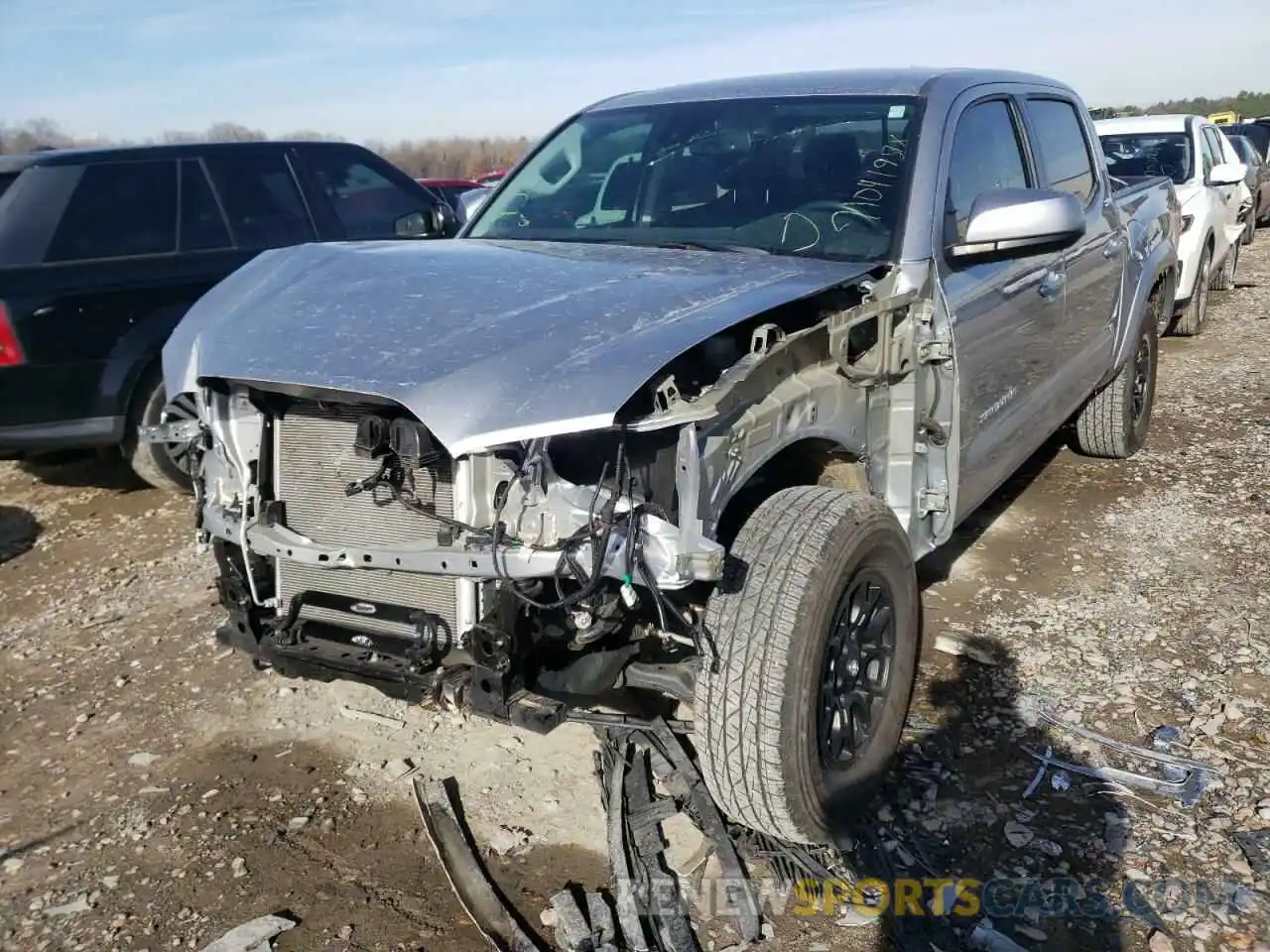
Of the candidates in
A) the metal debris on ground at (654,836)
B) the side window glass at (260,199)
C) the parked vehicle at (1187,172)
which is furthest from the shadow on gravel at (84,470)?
the parked vehicle at (1187,172)

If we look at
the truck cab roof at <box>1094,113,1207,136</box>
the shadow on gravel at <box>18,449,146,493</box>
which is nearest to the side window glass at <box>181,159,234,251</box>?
the shadow on gravel at <box>18,449,146,493</box>

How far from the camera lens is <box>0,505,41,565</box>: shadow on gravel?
17.3ft

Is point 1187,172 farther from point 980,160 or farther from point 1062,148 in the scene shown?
point 980,160

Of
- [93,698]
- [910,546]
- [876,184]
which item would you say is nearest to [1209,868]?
[910,546]

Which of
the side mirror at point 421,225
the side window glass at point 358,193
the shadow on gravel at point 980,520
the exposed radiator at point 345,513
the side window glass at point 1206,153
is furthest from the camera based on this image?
the side window glass at point 1206,153

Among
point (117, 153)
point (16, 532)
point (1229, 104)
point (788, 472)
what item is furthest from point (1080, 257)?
point (1229, 104)

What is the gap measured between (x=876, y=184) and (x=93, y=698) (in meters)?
3.14

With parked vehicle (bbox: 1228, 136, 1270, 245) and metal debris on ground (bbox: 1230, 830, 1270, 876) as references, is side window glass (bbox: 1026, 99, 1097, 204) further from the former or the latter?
parked vehicle (bbox: 1228, 136, 1270, 245)

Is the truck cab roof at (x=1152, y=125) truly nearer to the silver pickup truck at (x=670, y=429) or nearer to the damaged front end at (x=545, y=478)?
the silver pickup truck at (x=670, y=429)

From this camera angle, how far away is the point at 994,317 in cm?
347

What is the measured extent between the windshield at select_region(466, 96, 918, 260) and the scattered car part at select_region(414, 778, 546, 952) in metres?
1.81

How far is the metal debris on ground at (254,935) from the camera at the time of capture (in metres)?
2.49

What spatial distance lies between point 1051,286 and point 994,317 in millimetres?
656

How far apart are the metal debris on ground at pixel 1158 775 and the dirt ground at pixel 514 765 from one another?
0.04 meters
